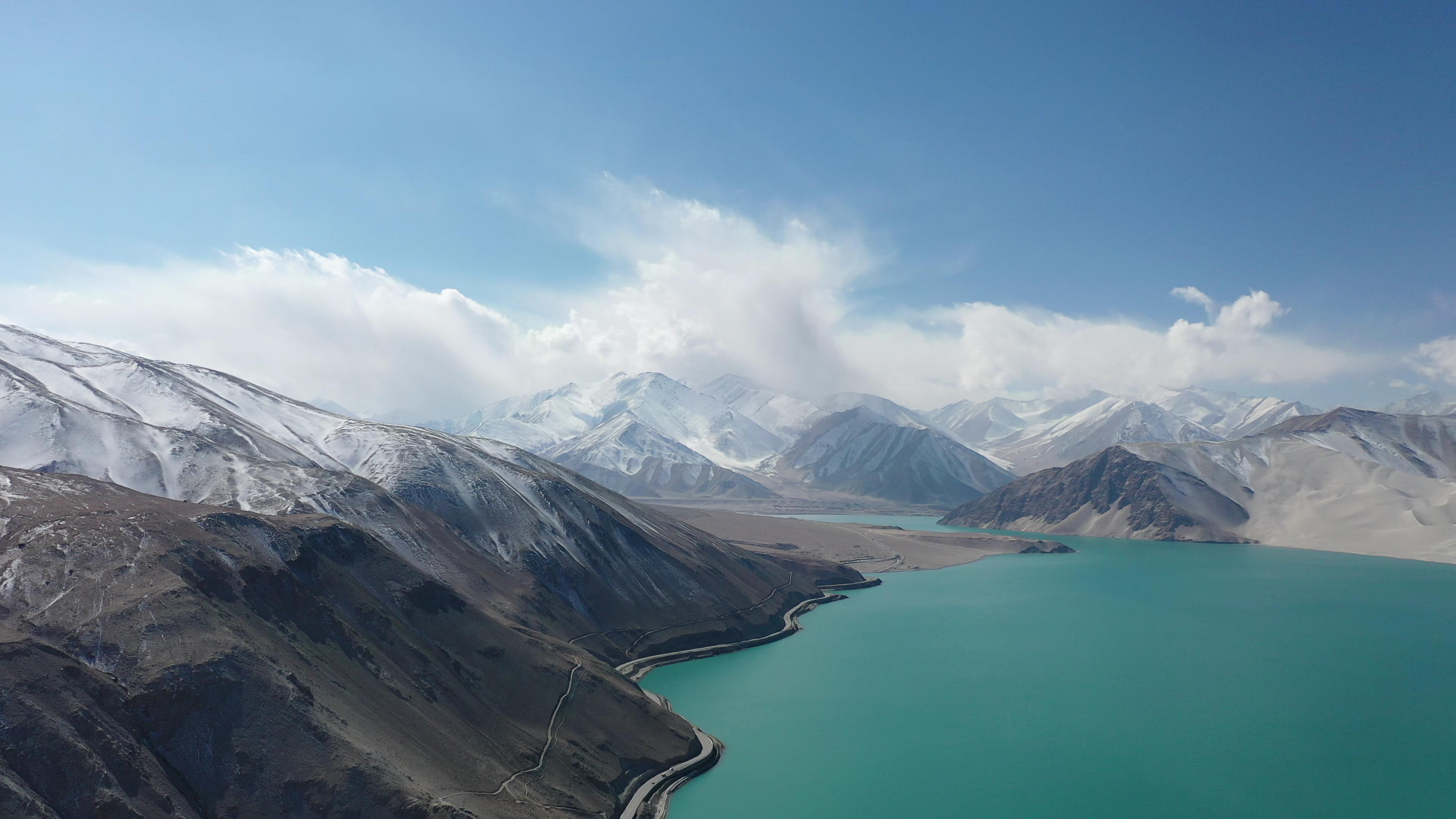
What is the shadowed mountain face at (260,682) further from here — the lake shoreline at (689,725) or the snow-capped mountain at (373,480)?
the snow-capped mountain at (373,480)

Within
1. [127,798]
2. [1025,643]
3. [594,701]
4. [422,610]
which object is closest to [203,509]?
Result: [422,610]

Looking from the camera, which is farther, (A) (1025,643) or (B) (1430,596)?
(B) (1430,596)

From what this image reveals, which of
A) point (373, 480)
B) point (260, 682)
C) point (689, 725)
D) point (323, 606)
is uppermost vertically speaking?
point (373, 480)

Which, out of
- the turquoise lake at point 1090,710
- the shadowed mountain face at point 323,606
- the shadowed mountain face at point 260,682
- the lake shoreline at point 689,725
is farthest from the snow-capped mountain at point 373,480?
the shadowed mountain face at point 260,682

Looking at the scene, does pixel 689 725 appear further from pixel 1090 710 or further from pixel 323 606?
pixel 1090 710

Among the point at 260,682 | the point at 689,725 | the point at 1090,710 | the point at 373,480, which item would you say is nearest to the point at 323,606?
the point at 260,682

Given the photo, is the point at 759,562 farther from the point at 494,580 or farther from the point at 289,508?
the point at 289,508
